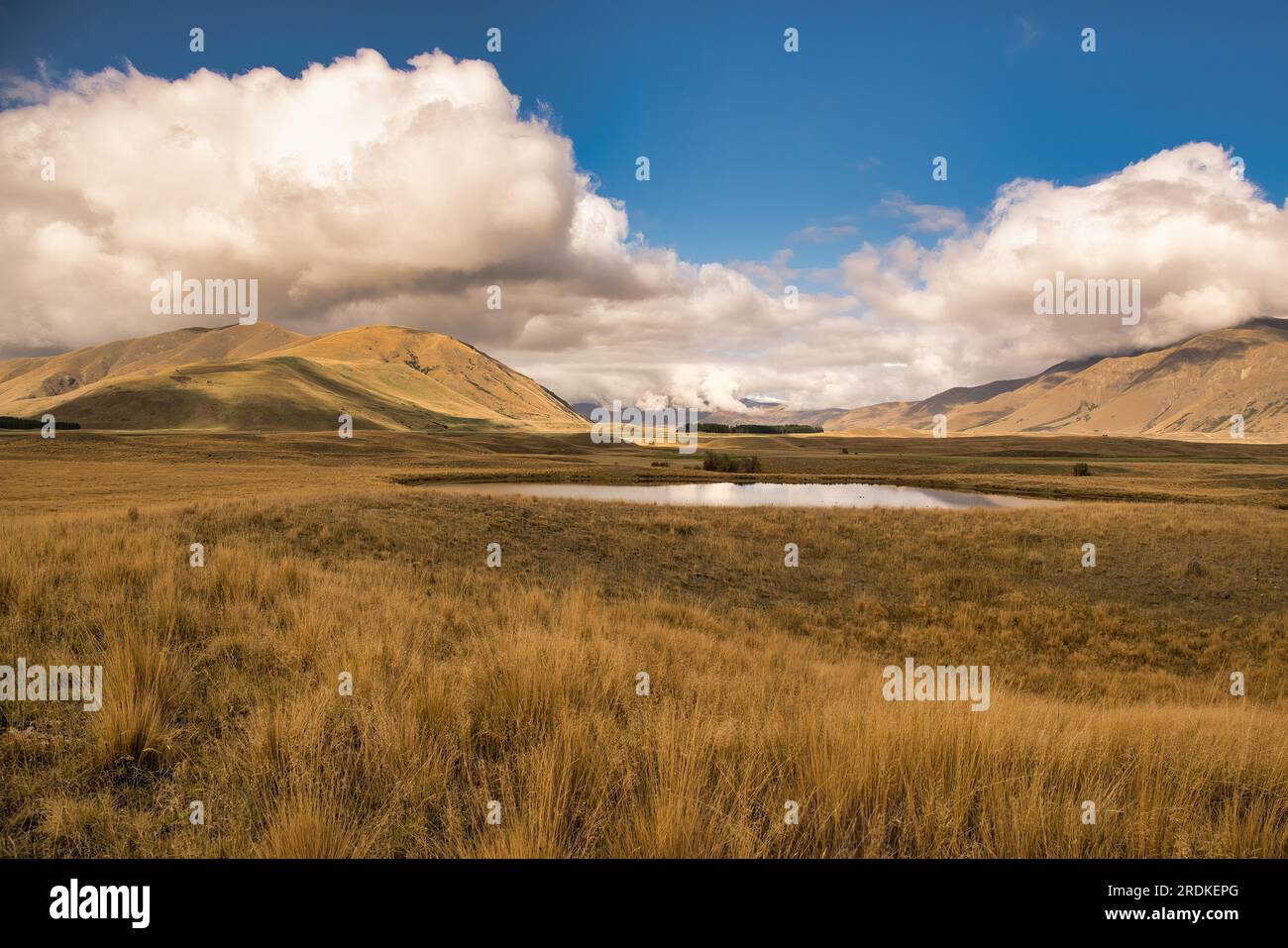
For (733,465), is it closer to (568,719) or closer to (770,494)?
(770,494)

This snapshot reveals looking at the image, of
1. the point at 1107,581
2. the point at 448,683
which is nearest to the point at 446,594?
A: the point at 448,683

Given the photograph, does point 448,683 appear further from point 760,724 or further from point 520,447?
point 520,447

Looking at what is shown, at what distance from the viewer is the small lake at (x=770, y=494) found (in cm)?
4559

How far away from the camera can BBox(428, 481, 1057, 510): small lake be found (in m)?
45.6

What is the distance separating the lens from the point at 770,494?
2076 inches

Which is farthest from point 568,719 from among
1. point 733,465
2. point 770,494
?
point 733,465

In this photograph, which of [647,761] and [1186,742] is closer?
[647,761]

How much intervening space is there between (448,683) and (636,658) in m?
2.35

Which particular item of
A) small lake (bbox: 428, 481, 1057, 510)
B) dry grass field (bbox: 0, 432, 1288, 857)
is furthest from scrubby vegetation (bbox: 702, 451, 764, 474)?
dry grass field (bbox: 0, 432, 1288, 857)

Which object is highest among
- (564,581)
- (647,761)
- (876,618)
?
(647,761)

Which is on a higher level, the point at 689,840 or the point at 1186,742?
the point at 689,840

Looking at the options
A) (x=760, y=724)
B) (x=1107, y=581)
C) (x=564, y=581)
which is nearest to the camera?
(x=760, y=724)

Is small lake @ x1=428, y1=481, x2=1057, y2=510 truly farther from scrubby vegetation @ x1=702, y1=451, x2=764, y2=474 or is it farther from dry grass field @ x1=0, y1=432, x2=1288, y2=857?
dry grass field @ x1=0, y1=432, x2=1288, y2=857
